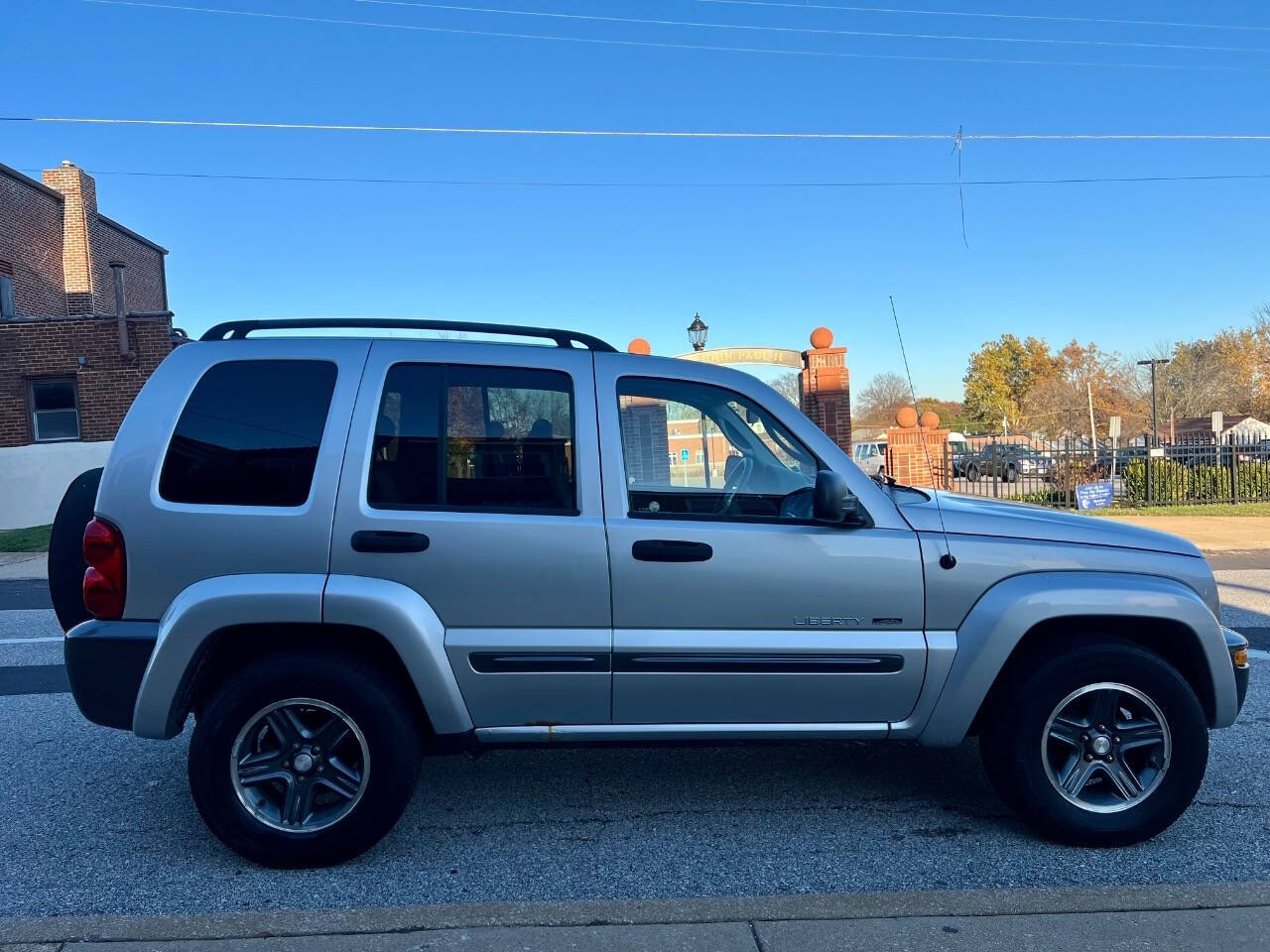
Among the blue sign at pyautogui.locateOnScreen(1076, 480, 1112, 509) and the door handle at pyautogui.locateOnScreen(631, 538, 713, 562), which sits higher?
the door handle at pyautogui.locateOnScreen(631, 538, 713, 562)

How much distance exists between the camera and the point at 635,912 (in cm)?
315

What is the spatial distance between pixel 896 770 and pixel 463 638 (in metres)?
2.31

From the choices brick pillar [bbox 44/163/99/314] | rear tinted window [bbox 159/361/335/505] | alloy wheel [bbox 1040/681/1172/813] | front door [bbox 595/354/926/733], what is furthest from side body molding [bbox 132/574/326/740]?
brick pillar [bbox 44/163/99/314]

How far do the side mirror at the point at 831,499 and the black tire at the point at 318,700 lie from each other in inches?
68.6

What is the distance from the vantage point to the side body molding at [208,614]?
3398 mm

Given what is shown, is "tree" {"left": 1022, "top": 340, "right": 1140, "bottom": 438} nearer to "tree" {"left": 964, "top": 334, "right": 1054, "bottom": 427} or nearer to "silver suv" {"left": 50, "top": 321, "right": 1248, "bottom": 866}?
"tree" {"left": 964, "top": 334, "right": 1054, "bottom": 427}

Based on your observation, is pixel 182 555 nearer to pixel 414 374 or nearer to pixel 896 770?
pixel 414 374

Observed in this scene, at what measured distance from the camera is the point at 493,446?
3.66m

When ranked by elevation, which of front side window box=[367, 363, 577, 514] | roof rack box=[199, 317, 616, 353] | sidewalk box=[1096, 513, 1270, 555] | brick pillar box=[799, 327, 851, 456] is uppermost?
brick pillar box=[799, 327, 851, 456]

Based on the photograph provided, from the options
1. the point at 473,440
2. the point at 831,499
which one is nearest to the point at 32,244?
the point at 473,440

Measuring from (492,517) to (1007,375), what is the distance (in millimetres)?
59614

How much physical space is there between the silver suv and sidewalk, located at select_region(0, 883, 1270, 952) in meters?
0.42

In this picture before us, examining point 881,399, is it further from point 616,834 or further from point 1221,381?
point 616,834

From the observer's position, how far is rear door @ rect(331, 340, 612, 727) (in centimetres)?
350
